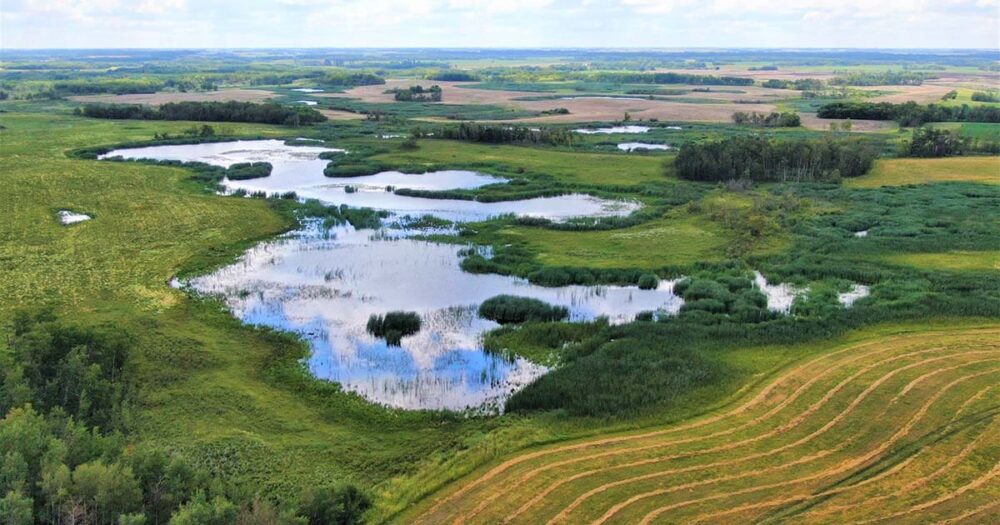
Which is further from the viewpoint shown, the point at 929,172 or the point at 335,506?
the point at 929,172

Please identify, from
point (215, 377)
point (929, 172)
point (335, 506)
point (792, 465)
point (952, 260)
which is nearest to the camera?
point (335, 506)

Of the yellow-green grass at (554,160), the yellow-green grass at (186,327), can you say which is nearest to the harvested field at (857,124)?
the yellow-green grass at (554,160)

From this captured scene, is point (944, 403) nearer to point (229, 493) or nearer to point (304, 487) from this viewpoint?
point (304, 487)

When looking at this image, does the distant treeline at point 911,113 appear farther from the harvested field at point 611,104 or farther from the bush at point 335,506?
the bush at point 335,506

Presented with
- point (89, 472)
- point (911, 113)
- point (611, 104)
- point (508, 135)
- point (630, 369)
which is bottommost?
point (630, 369)

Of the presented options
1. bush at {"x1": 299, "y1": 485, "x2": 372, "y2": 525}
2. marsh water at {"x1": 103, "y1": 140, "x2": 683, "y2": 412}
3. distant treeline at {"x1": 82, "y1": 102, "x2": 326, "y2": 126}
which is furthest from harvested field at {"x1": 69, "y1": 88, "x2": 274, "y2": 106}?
bush at {"x1": 299, "y1": 485, "x2": 372, "y2": 525}

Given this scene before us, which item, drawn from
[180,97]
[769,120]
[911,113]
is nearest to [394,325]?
[769,120]

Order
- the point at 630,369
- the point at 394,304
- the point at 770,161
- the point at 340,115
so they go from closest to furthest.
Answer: the point at 630,369, the point at 394,304, the point at 770,161, the point at 340,115

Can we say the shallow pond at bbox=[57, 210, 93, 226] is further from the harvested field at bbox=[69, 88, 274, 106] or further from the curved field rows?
the harvested field at bbox=[69, 88, 274, 106]

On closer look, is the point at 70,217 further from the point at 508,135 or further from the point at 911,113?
the point at 911,113
